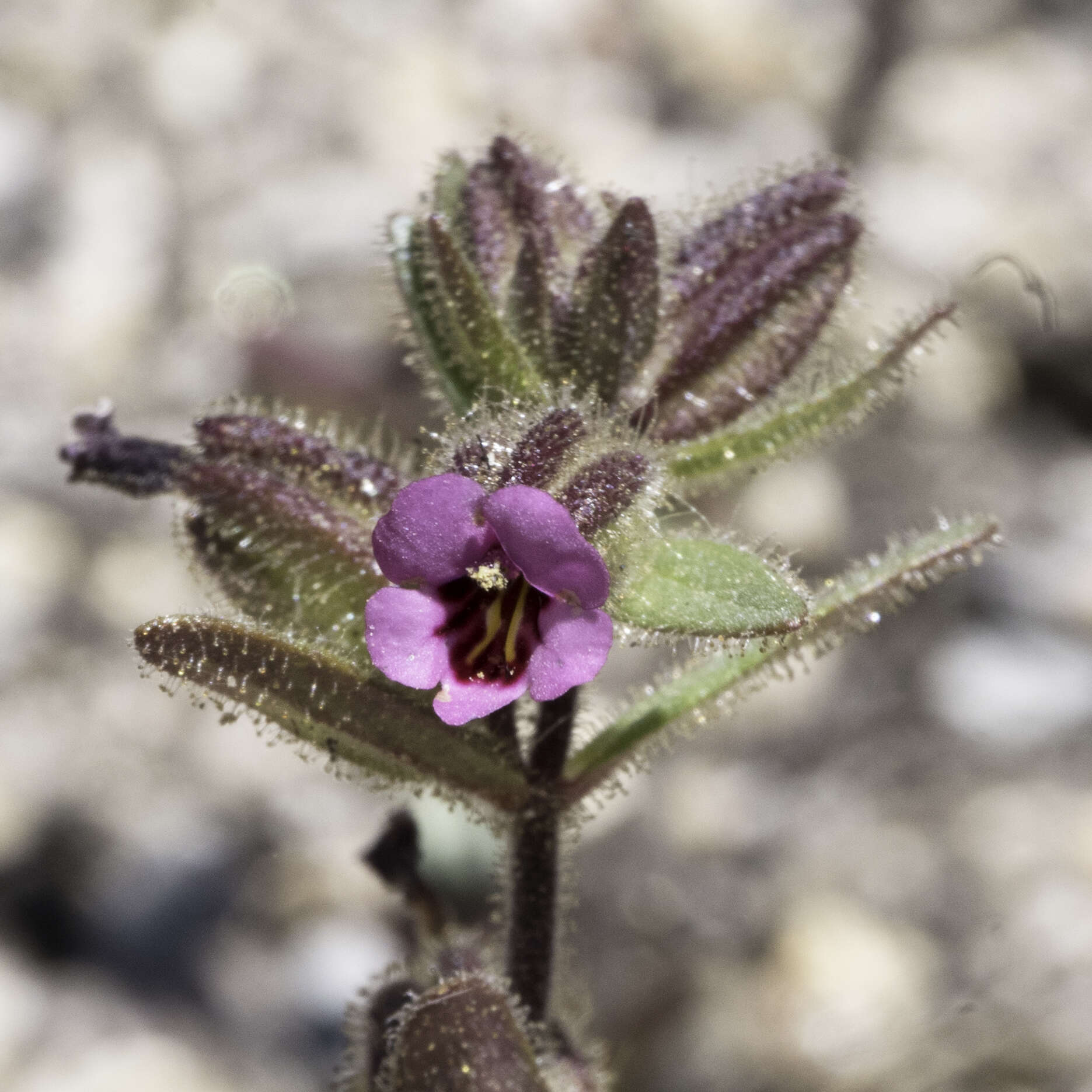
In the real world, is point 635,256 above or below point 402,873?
above

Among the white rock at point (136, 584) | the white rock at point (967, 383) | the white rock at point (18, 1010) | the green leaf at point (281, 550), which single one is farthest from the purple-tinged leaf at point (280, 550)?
the white rock at point (967, 383)

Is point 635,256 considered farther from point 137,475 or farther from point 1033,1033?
point 1033,1033

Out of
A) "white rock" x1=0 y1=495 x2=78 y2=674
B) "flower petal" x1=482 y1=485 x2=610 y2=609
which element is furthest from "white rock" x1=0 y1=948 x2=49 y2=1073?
"flower petal" x1=482 y1=485 x2=610 y2=609

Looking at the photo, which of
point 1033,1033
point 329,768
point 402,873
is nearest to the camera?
point 329,768

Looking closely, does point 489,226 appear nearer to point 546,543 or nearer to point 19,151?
point 546,543

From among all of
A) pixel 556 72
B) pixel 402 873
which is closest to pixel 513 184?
pixel 402 873

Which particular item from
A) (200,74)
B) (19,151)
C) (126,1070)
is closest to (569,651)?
(126,1070)
